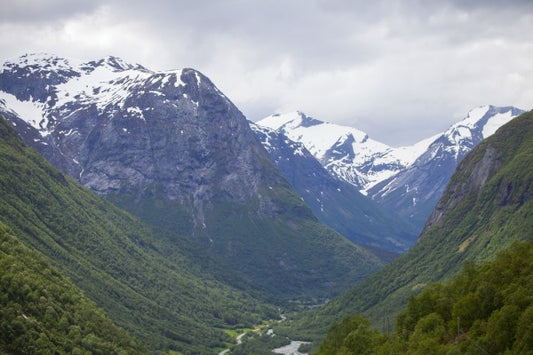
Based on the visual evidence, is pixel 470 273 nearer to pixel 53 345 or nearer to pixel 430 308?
pixel 430 308

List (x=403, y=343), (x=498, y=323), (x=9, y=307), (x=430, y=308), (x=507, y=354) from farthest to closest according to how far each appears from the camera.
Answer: (x=9, y=307) → (x=430, y=308) → (x=403, y=343) → (x=498, y=323) → (x=507, y=354)

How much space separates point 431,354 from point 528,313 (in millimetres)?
20197

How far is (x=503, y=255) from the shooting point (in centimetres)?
15262

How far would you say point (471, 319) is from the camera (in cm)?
13500

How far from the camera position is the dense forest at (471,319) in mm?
115938

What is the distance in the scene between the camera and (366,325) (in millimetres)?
178875

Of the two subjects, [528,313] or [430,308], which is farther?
[430,308]

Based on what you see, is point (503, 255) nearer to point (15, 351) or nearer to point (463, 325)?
point (463, 325)

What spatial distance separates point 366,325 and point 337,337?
432 inches

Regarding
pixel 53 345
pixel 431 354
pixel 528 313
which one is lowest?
pixel 53 345

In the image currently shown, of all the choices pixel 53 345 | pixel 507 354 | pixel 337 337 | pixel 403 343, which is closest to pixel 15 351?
pixel 53 345

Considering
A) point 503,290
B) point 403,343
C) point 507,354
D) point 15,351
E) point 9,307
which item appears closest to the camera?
point 507,354

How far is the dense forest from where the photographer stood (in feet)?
380

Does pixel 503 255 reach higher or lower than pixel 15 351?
higher
